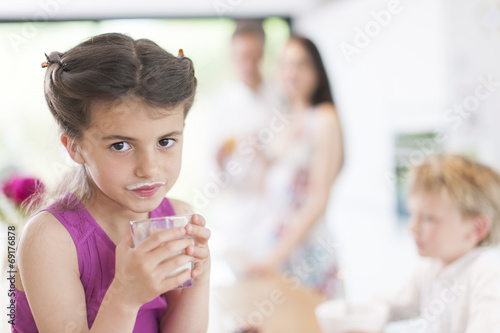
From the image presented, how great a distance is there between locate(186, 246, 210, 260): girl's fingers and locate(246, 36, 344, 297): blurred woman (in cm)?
207

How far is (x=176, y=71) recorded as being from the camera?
2.31ft

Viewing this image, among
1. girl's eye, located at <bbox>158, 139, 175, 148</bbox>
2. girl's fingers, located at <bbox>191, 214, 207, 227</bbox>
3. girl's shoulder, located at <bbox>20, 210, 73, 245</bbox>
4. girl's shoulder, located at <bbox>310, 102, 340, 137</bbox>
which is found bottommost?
girl's fingers, located at <bbox>191, 214, 207, 227</bbox>

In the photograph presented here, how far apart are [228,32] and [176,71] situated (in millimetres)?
2655

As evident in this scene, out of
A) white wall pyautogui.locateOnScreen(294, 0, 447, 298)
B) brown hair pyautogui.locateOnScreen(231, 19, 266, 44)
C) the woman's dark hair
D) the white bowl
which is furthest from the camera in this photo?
brown hair pyautogui.locateOnScreen(231, 19, 266, 44)

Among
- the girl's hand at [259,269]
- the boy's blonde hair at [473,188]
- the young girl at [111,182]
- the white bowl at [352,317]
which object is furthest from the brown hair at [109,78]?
the girl's hand at [259,269]

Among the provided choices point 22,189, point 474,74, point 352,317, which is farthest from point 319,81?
point 22,189

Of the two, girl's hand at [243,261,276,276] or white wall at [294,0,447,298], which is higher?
white wall at [294,0,447,298]

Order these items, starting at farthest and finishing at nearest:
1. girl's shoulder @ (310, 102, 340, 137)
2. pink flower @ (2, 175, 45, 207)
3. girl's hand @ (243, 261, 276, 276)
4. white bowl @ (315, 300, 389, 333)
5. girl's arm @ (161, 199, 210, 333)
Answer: girl's hand @ (243, 261, 276, 276), girl's shoulder @ (310, 102, 340, 137), white bowl @ (315, 300, 389, 333), pink flower @ (2, 175, 45, 207), girl's arm @ (161, 199, 210, 333)

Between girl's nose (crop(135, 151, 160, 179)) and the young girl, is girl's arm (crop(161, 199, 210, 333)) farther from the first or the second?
girl's nose (crop(135, 151, 160, 179))

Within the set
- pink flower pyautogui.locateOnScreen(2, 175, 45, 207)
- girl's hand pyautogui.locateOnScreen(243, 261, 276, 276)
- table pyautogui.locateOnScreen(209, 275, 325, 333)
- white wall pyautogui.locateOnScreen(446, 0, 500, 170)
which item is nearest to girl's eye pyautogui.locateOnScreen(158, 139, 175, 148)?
pink flower pyautogui.locateOnScreen(2, 175, 45, 207)

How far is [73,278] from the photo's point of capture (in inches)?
27.0

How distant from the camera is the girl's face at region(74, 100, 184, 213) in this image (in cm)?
66

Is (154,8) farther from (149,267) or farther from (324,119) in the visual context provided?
(149,267)

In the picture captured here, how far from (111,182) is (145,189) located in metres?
0.04
